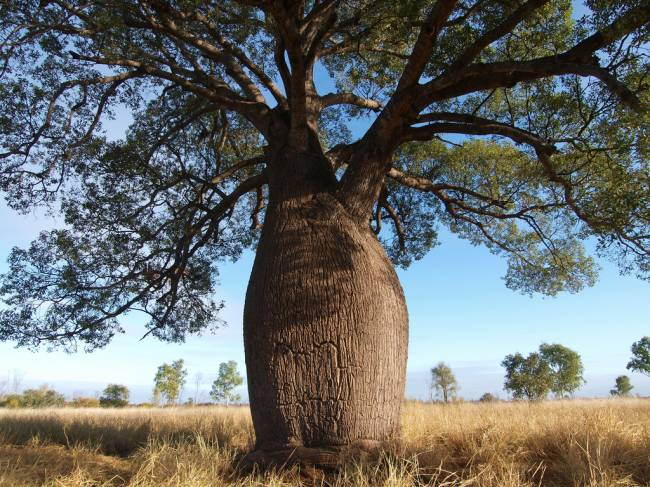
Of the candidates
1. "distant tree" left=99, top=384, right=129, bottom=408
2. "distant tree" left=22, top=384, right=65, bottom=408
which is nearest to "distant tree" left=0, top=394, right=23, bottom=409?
"distant tree" left=22, top=384, right=65, bottom=408

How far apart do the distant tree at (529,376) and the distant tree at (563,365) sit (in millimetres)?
422

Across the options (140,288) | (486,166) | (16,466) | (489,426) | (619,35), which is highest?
(486,166)

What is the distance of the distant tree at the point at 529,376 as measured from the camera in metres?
28.2

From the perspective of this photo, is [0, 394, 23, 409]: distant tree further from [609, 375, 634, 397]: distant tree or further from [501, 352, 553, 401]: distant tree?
[609, 375, 634, 397]: distant tree

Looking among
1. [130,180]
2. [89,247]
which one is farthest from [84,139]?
[89,247]

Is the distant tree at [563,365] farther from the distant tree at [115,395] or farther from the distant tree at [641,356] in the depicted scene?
the distant tree at [115,395]

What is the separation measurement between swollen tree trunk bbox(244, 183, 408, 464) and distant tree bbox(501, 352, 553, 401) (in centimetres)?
2681

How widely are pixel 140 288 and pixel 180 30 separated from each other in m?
4.04

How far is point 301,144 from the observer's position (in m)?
Answer: 5.43

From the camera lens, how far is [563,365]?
29.5 metres

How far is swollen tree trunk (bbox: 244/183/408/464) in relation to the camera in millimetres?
4074

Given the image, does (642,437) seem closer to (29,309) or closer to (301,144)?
(301,144)

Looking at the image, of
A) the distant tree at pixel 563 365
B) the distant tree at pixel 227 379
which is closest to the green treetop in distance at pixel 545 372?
the distant tree at pixel 563 365

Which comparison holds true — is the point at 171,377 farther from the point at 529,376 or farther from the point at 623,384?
the point at 623,384
